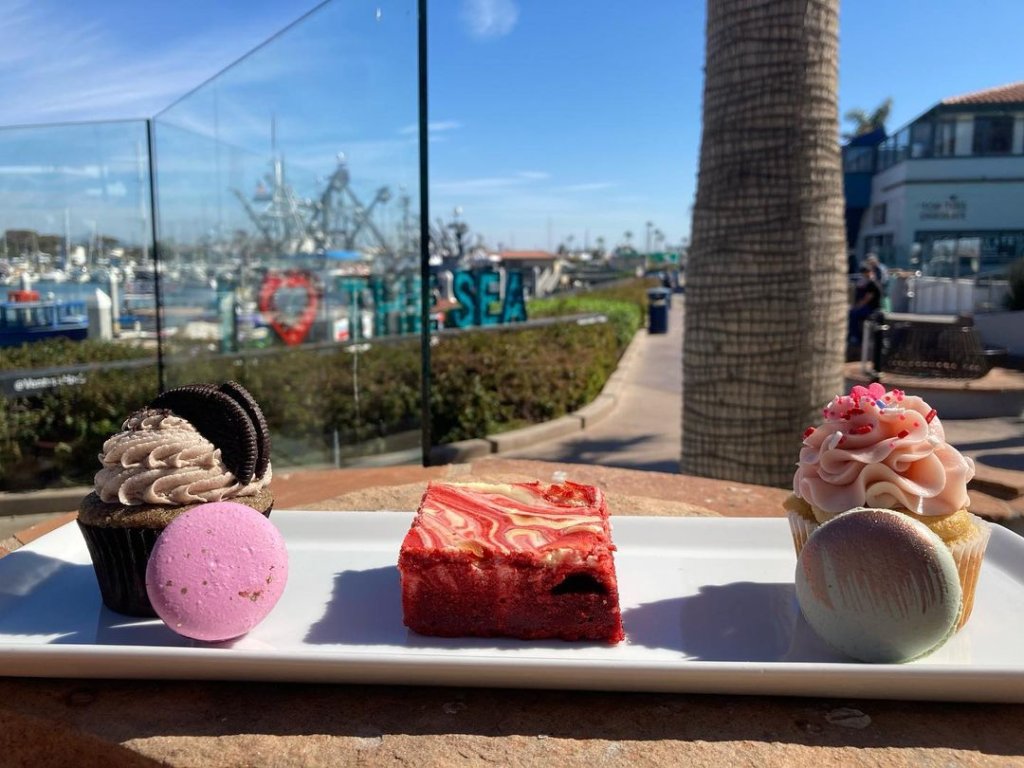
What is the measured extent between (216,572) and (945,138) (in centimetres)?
4356

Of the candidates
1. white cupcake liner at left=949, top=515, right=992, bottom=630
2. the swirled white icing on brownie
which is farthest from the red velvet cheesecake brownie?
white cupcake liner at left=949, top=515, right=992, bottom=630

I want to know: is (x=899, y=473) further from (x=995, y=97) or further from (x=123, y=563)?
(x=995, y=97)

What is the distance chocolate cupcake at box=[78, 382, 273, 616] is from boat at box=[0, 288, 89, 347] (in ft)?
18.8

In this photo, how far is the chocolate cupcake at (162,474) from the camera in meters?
1.92

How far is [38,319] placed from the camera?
275 inches

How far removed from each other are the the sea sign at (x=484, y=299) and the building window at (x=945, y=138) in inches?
1320

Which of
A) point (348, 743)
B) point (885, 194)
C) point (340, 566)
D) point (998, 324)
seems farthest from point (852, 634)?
point (885, 194)

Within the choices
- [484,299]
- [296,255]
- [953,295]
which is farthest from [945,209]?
[296,255]

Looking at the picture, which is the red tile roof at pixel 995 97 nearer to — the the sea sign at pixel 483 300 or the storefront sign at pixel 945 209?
the storefront sign at pixel 945 209

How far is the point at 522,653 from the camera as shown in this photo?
1665 millimetres

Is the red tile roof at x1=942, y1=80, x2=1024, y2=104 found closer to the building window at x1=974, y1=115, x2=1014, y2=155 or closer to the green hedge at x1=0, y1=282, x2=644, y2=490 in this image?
the building window at x1=974, y1=115, x2=1014, y2=155

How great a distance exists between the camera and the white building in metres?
35.7

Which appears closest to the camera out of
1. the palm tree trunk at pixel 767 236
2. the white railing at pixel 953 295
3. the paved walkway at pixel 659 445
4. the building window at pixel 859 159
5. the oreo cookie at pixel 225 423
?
the oreo cookie at pixel 225 423

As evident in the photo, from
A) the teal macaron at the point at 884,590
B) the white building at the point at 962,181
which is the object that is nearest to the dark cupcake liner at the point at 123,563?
the teal macaron at the point at 884,590
